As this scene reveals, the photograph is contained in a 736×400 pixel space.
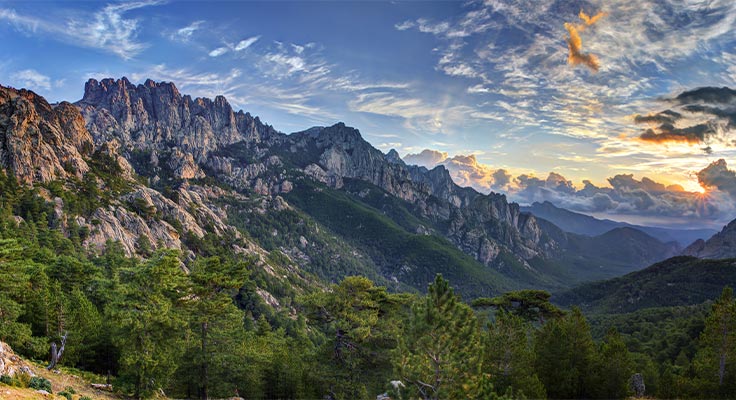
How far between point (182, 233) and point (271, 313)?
64.8m

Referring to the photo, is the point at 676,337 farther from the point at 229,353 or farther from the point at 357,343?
the point at 229,353

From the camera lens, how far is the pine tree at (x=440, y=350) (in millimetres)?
20797

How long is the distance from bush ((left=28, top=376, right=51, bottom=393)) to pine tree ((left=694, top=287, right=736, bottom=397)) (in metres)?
53.3

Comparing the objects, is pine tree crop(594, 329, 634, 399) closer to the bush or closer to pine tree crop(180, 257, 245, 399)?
pine tree crop(180, 257, 245, 399)

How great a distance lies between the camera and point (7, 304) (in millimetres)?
30516

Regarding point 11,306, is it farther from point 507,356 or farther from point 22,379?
point 507,356

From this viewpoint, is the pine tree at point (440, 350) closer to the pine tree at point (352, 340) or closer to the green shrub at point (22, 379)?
the pine tree at point (352, 340)

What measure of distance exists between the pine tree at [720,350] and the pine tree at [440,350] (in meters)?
29.4

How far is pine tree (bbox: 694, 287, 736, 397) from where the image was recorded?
33531 mm

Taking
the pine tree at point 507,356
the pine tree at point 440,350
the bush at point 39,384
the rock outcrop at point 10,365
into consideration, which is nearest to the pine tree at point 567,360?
the pine tree at point 507,356

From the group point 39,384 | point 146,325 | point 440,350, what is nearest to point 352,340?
point 440,350

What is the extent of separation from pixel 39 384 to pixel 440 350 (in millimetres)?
24254

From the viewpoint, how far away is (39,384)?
69.7ft

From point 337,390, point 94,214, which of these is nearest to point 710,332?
point 337,390
